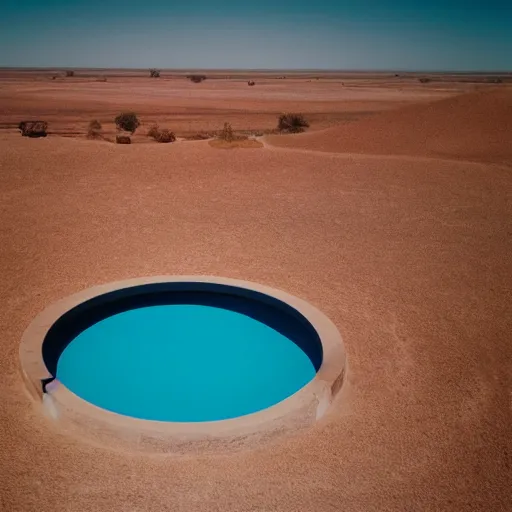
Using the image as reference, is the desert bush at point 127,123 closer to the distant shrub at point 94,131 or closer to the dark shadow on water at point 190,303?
the distant shrub at point 94,131

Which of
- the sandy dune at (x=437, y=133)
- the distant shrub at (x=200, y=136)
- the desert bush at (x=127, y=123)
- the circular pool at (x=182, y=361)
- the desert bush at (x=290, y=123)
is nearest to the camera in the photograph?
the circular pool at (x=182, y=361)

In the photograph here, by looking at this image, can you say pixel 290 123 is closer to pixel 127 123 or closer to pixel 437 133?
pixel 127 123

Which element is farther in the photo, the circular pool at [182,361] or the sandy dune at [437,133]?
the sandy dune at [437,133]

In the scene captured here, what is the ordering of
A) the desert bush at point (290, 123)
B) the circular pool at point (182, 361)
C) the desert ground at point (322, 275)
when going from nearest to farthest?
1. the desert ground at point (322, 275)
2. the circular pool at point (182, 361)
3. the desert bush at point (290, 123)

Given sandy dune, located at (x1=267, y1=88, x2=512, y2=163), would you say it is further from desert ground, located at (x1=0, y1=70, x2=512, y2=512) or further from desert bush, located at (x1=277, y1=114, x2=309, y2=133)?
desert bush, located at (x1=277, y1=114, x2=309, y2=133)

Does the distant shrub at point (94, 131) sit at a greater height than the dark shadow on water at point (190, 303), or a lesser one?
greater

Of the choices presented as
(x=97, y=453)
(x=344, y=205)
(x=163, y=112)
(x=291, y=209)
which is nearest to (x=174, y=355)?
(x=97, y=453)

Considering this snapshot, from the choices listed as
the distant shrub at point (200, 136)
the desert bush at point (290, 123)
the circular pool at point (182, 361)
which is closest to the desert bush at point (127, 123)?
the distant shrub at point (200, 136)
